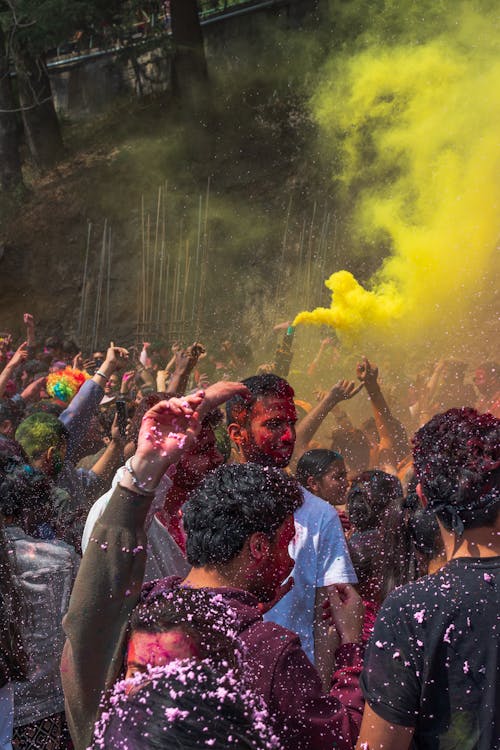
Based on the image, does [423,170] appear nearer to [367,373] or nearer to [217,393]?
[367,373]

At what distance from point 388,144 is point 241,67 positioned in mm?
4422

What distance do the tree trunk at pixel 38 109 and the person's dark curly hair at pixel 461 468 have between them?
17.3m

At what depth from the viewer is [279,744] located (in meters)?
1.69

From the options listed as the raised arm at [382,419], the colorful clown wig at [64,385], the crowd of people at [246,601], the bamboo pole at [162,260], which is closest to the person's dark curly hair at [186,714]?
the crowd of people at [246,601]

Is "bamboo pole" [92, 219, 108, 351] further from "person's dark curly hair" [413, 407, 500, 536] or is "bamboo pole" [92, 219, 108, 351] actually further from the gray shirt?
"person's dark curly hair" [413, 407, 500, 536]

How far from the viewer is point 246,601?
1.99 m

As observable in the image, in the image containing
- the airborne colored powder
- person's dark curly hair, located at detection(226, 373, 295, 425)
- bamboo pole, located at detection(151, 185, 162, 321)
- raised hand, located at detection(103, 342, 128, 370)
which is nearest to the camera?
person's dark curly hair, located at detection(226, 373, 295, 425)

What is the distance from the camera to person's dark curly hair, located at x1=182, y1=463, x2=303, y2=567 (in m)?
2.12

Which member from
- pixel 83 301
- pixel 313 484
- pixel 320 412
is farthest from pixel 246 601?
pixel 83 301

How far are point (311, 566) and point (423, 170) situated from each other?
12.1 meters

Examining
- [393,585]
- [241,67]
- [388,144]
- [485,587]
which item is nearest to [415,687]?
[485,587]

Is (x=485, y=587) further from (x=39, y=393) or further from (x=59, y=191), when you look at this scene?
(x=59, y=191)

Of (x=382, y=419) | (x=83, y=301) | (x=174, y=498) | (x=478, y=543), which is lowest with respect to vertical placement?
(x=83, y=301)

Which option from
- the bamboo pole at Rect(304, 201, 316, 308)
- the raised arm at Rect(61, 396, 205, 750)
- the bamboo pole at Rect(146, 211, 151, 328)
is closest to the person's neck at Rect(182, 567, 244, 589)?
the raised arm at Rect(61, 396, 205, 750)
